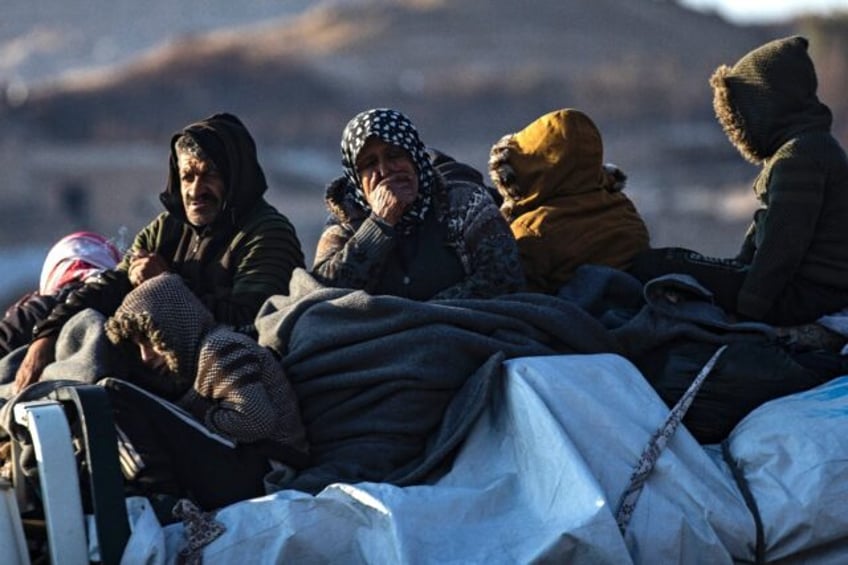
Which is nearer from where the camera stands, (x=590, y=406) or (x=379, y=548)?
(x=379, y=548)

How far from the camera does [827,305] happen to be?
548cm

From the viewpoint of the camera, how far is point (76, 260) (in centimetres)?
643

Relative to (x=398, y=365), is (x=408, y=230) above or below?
above

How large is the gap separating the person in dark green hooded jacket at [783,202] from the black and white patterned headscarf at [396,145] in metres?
0.67

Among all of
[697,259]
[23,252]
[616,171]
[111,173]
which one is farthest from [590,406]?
[111,173]

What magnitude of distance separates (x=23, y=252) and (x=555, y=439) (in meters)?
40.4

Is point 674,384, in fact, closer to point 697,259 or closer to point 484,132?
point 697,259

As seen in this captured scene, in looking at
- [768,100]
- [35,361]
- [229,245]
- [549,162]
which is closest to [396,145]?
[549,162]

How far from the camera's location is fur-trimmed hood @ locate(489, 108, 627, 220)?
5812 millimetres

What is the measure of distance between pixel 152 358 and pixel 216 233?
924 mm

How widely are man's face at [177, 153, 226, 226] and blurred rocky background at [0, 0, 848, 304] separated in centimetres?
3099

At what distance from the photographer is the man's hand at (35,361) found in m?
5.46

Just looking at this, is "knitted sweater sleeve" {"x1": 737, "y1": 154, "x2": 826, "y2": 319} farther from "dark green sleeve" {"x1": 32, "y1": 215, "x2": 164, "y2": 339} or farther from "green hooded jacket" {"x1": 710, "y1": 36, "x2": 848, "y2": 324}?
"dark green sleeve" {"x1": 32, "y1": 215, "x2": 164, "y2": 339}

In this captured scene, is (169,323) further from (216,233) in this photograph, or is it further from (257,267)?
(216,233)
